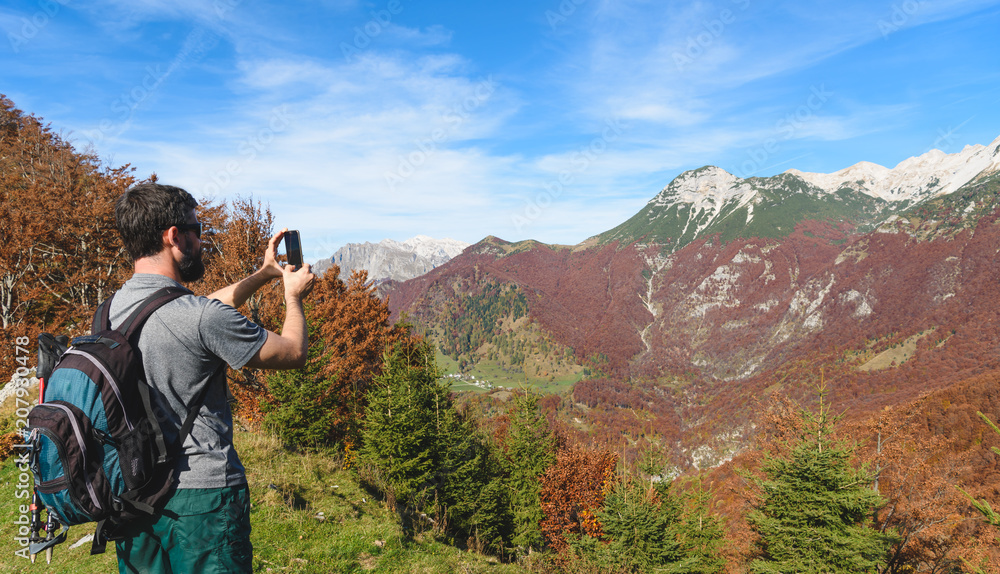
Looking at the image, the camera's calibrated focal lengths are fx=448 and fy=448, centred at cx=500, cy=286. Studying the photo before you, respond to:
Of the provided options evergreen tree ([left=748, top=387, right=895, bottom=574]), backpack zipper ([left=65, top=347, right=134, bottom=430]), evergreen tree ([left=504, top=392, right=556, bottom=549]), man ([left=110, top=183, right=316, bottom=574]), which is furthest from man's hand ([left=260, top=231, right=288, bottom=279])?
evergreen tree ([left=504, top=392, right=556, bottom=549])

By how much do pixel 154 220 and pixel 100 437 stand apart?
1.06m

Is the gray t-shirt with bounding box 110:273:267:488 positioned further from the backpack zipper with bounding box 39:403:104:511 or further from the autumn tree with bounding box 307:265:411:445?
the autumn tree with bounding box 307:265:411:445

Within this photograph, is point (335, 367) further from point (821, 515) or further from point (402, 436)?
point (821, 515)

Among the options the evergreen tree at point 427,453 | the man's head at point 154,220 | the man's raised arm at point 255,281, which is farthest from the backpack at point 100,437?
the evergreen tree at point 427,453

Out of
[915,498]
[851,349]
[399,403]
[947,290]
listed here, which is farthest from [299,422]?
[947,290]

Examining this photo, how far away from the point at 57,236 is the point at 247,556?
2633 centimetres

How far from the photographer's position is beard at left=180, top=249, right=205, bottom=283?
249cm

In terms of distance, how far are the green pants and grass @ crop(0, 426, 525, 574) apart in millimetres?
5808

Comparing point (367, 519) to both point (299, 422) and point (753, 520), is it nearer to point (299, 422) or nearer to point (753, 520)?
point (299, 422)

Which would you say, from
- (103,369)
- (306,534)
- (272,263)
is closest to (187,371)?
(103,369)

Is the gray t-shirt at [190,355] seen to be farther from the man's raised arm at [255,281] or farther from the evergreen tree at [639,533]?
the evergreen tree at [639,533]

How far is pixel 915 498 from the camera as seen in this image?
25.7 m

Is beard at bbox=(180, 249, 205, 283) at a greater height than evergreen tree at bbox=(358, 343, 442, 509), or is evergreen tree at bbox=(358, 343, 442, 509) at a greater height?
beard at bbox=(180, 249, 205, 283)

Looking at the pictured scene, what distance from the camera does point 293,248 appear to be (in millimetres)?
3014
